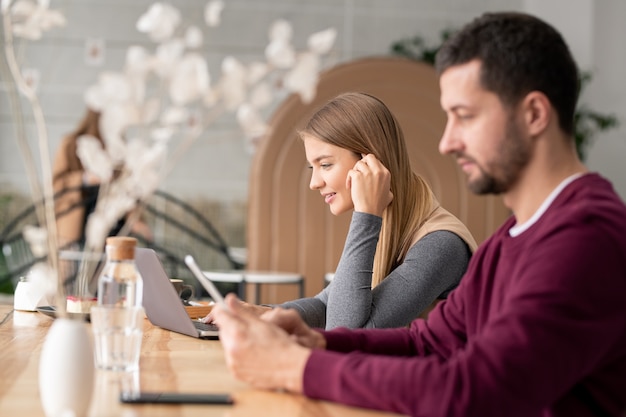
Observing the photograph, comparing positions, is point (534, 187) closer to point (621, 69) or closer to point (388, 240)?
point (388, 240)

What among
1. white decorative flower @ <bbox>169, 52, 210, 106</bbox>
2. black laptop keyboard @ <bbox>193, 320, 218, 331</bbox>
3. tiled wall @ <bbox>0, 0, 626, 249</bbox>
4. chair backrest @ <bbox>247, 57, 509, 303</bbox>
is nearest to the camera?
white decorative flower @ <bbox>169, 52, 210, 106</bbox>

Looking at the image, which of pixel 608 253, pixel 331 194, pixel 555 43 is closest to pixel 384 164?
pixel 331 194

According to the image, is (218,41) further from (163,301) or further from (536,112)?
(536,112)

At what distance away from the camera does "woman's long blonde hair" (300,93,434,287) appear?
89.7 inches

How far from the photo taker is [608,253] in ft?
4.00

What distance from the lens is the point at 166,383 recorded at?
4.69ft

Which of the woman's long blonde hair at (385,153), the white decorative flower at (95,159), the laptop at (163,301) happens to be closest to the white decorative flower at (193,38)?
the white decorative flower at (95,159)

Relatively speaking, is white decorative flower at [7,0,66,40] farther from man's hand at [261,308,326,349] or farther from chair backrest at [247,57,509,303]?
chair backrest at [247,57,509,303]

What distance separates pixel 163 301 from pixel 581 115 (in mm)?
4977

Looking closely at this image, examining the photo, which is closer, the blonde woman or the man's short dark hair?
the man's short dark hair

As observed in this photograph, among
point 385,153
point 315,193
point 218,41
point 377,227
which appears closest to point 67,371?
point 377,227

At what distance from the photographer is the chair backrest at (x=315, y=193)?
18.1 ft

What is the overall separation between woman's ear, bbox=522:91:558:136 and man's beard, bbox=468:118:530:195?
21 mm

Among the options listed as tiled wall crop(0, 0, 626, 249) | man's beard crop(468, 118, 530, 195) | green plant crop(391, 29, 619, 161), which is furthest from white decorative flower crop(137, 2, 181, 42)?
tiled wall crop(0, 0, 626, 249)
